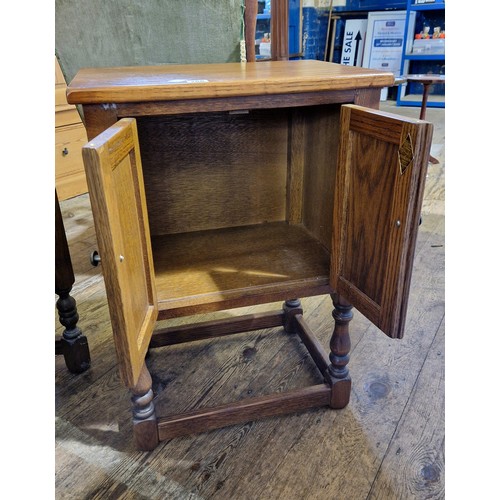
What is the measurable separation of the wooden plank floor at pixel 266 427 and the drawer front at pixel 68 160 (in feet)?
4.09

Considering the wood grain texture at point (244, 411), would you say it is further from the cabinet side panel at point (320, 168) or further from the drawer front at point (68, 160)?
the drawer front at point (68, 160)

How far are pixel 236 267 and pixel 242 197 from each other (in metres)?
0.26

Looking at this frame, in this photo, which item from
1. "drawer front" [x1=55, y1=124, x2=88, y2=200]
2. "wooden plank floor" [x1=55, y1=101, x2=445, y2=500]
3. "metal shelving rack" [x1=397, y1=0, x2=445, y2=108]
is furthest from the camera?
"metal shelving rack" [x1=397, y1=0, x2=445, y2=108]

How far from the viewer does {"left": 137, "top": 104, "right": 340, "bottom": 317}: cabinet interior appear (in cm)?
98

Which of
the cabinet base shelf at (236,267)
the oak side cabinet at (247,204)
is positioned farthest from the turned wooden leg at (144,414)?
the cabinet base shelf at (236,267)

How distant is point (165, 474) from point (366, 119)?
2.52 ft

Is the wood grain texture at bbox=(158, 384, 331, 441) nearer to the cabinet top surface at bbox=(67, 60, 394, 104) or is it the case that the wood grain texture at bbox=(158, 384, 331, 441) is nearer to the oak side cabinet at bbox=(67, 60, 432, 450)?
the oak side cabinet at bbox=(67, 60, 432, 450)

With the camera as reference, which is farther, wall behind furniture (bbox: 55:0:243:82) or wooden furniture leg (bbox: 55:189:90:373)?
wall behind furniture (bbox: 55:0:243:82)

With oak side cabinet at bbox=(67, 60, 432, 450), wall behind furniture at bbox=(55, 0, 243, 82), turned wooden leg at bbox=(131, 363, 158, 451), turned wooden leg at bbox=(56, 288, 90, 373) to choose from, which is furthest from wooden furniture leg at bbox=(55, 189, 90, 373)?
wall behind furniture at bbox=(55, 0, 243, 82)

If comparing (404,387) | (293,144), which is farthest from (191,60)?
(404,387)

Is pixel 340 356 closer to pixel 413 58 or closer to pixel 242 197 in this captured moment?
pixel 242 197

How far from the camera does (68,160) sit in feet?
8.04

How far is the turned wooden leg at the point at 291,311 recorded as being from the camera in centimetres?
132

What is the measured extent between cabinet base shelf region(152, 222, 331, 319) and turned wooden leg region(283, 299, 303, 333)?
0.81ft
